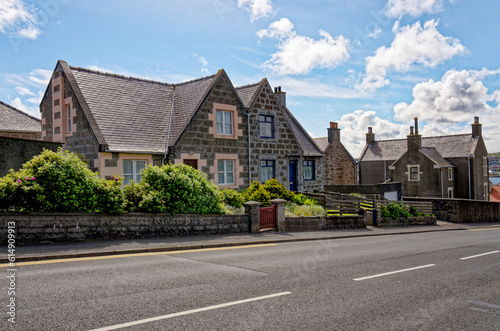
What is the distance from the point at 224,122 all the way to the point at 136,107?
508 cm

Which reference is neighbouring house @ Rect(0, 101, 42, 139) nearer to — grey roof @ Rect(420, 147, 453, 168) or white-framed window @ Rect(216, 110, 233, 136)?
white-framed window @ Rect(216, 110, 233, 136)

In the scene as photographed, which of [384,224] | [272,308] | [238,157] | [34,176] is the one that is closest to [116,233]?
[34,176]

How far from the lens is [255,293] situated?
23.7 ft

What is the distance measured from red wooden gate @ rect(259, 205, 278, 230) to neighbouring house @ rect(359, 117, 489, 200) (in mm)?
35943

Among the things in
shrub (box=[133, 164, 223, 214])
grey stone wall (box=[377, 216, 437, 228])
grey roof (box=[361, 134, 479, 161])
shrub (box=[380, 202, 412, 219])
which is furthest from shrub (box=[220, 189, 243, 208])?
grey roof (box=[361, 134, 479, 161])

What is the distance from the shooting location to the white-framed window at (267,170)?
25.7 metres

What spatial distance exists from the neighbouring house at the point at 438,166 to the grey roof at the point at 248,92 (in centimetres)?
3038

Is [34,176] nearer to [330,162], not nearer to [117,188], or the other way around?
[117,188]

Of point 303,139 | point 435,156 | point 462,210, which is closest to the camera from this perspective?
point 303,139

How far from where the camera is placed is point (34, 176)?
460 inches

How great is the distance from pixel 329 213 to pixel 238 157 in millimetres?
6298

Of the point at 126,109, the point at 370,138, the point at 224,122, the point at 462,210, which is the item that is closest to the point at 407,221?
the point at 462,210

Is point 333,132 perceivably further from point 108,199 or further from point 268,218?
point 108,199

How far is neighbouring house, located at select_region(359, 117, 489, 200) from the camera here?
48188 mm
